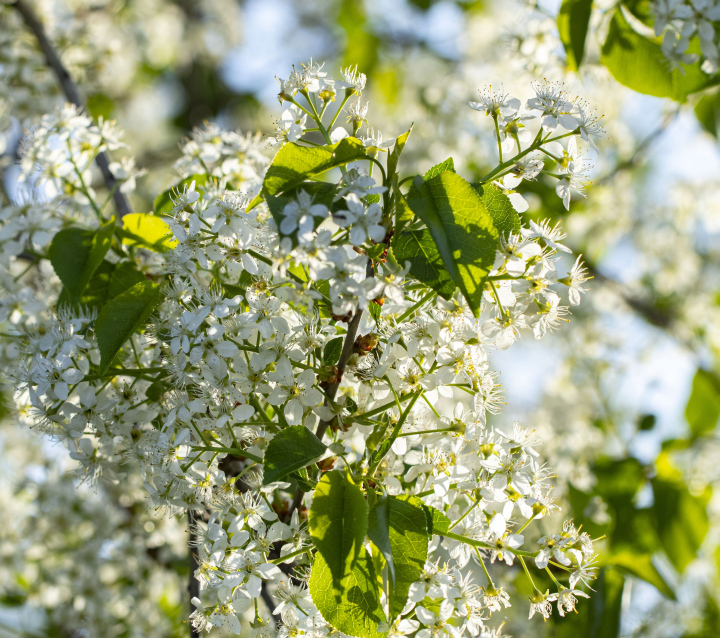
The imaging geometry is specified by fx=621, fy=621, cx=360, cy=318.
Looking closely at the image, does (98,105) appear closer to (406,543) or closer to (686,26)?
(686,26)

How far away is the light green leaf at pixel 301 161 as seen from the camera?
94 cm

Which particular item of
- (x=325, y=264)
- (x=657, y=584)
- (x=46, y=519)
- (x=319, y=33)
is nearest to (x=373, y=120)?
(x=319, y=33)

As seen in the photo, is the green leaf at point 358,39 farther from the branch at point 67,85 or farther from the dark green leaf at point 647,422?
the dark green leaf at point 647,422

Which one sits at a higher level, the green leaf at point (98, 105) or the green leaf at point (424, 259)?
the green leaf at point (424, 259)

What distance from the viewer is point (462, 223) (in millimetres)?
925

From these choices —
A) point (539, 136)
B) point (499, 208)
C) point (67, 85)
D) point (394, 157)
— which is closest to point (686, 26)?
point (539, 136)

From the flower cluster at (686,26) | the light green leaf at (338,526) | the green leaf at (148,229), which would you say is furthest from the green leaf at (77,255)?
the flower cluster at (686,26)

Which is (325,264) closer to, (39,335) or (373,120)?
(39,335)

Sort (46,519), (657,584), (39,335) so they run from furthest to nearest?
(46,519) < (657,584) < (39,335)

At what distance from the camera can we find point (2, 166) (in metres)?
2.52

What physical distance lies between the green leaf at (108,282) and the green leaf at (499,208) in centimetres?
73

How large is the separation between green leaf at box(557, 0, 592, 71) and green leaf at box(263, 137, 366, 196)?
908 mm

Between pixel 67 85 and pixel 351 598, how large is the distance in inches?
73.7

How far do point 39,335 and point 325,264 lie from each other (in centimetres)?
73
